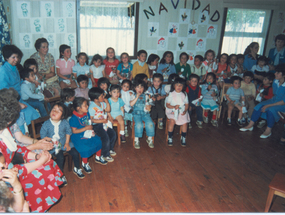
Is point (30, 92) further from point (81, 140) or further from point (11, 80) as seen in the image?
point (81, 140)

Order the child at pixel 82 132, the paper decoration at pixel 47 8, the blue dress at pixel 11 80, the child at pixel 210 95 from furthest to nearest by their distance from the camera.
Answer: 1. the paper decoration at pixel 47 8
2. the child at pixel 210 95
3. the blue dress at pixel 11 80
4. the child at pixel 82 132

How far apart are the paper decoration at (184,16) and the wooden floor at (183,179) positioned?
338cm

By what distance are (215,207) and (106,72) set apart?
323cm

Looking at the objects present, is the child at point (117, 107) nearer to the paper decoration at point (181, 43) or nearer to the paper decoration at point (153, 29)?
the paper decoration at point (153, 29)

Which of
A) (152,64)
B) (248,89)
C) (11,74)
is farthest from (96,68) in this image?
(248,89)

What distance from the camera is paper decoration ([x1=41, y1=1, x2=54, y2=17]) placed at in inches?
188

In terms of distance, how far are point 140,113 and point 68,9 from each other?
314cm

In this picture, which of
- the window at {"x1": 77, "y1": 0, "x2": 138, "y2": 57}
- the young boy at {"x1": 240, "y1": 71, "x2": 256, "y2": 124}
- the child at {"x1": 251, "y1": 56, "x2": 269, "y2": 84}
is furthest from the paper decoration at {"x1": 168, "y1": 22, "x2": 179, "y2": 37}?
the young boy at {"x1": 240, "y1": 71, "x2": 256, "y2": 124}

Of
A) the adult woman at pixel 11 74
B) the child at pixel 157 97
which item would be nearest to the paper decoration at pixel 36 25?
the adult woman at pixel 11 74

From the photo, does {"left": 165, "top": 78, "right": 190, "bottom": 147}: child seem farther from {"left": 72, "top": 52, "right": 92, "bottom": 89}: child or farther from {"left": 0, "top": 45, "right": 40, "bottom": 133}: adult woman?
{"left": 0, "top": 45, "right": 40, "bottom": 133}: adult woman

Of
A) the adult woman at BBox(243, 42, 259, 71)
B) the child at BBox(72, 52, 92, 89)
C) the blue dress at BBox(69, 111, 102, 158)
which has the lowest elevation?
the blue dress at BBox(69, 111, 102, 158)

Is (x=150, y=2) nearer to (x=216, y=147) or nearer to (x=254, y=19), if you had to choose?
(x=254, y=19)

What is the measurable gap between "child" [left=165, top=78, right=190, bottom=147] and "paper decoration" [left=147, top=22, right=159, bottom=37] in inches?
101

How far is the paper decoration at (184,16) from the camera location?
5.63m
